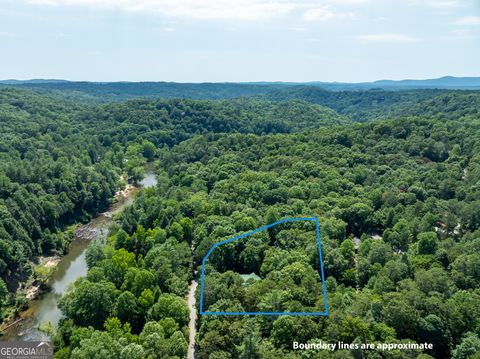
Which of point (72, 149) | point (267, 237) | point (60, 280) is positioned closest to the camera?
point (267, 237)

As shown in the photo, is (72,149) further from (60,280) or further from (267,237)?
(267,237)

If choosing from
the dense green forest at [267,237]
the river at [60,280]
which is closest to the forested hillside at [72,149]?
the dense green forest at [267,237]

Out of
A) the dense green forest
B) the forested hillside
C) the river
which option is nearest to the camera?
the dense green forest

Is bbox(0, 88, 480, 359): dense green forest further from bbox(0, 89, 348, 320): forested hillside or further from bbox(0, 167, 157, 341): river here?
bbox(0, 167, 157, 341): river

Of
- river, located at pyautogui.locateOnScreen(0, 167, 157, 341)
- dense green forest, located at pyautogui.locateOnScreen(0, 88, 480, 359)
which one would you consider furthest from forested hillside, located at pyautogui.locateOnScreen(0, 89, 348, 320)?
river, located at pyautogui.locateOnScreen(0, 167, 157, 341)

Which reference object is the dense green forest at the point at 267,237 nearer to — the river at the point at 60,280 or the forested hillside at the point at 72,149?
the forested hillside at the point at 72,149

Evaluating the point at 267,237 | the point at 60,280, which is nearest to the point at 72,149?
the point at 60,280
